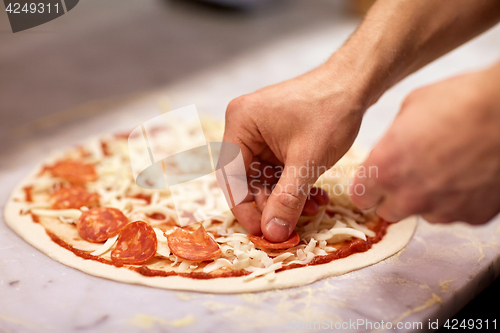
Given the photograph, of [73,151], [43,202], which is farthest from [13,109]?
[43,202]

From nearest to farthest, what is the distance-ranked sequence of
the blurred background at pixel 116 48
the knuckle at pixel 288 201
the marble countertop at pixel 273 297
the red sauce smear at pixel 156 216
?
1. the marble countertop at pixel 273 297
2. the knuckle at pixel 288 201
3. the red sauce smear at pixel 156 216
4. the blurred background at pixel 116 48

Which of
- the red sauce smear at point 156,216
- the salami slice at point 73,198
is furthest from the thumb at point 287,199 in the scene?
the salami slice at point 73,198

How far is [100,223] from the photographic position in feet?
4.86

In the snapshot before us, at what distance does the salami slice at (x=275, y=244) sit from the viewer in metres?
1.32

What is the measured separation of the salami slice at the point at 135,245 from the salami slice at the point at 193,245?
0.20 ft

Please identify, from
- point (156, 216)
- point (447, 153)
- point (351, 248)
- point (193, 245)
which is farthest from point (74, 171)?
point (447, 153)

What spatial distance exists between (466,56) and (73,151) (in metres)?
2.64

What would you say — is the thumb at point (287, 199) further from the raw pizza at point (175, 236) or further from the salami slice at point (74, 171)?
the salami slice at point (74, 171)

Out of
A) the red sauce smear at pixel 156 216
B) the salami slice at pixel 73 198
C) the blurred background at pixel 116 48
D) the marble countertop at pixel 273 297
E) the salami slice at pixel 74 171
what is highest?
the blurred background at pixel 116 48

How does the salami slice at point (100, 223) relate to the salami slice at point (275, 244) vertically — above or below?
above

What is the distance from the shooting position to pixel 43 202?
5.47ft

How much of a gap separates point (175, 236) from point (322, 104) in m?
0.60

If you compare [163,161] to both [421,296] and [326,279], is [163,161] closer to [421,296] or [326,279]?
[326,279]

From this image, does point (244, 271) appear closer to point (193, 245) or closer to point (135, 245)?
point (193, 245)
